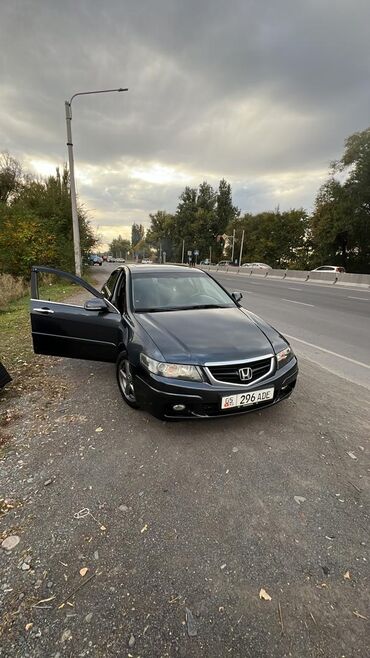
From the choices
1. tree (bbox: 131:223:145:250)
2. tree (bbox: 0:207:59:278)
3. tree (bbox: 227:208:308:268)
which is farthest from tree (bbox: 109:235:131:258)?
tree (bbox: 0:207:59:278)

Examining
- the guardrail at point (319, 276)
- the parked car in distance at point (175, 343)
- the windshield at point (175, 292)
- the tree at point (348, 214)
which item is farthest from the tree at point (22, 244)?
the tree at point (348, 214)

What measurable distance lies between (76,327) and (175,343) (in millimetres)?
1609

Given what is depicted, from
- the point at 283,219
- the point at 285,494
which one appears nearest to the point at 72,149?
the point at 285,494

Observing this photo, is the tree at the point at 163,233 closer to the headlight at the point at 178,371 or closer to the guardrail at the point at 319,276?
the guardrail at the point at 319,276

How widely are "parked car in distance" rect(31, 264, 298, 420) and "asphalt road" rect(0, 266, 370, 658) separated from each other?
42 centimetres

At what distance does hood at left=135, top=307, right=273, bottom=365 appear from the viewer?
114 inches

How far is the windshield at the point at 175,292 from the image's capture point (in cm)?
399

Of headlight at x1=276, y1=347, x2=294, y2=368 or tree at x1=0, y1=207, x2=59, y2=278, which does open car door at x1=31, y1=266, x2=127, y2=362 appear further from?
tree at x1=0, y1=207, x2=59, y2=278

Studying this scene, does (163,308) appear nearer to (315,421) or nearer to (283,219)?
(315,421)

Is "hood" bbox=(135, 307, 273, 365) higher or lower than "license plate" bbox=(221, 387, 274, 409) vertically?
higher

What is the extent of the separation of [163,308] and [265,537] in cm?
249

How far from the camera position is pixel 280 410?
142 inches

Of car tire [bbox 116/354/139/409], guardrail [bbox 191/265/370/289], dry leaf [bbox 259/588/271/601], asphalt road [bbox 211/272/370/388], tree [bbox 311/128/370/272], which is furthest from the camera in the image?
tree [bbox 311/128/370/272]

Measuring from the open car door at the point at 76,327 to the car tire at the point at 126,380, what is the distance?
8.3 inches
